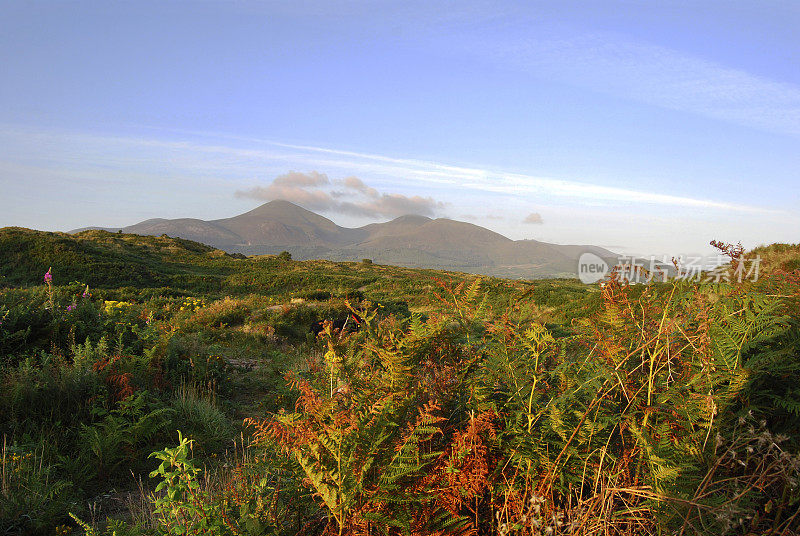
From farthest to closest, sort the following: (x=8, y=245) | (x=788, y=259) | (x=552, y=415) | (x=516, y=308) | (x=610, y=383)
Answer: (x=8, y=245) < (x=788, y=259) < (x=516, y=308) < (x=610, y=383) < (x=552, y=415)

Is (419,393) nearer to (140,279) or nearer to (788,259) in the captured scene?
(788,259)

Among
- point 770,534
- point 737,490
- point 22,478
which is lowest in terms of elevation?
point 22,478

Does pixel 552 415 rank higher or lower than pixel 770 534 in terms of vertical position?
higher

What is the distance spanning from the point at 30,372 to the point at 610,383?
5.81 m

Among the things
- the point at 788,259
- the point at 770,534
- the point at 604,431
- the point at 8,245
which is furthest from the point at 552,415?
the point at 8,245

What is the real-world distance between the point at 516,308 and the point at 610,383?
62 cm

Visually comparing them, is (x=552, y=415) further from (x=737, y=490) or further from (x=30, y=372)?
(x=30, y=372)

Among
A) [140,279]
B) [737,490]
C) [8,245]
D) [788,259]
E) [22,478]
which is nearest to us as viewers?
[737,490]

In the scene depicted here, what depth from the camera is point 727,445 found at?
2.14 metres

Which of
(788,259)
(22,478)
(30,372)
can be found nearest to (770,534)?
(22,478)

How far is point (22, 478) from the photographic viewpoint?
11.7 feet

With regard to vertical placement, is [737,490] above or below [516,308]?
below

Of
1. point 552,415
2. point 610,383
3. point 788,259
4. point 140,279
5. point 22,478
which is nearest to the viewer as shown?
point 552,415

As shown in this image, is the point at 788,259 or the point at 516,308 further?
the point at 788,259
